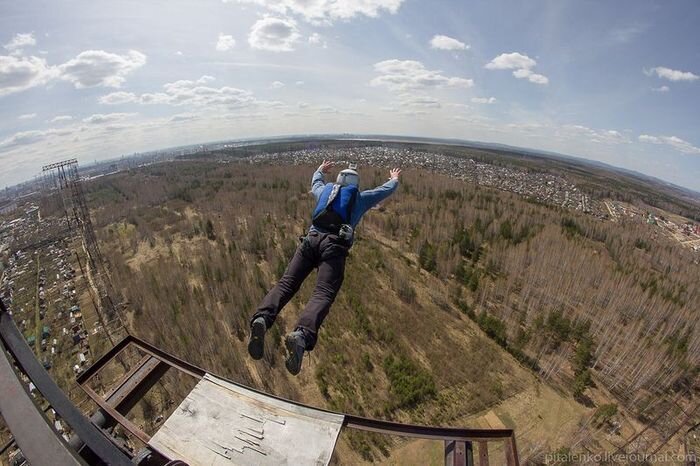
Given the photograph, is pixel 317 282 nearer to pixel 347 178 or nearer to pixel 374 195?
pixel 347 178

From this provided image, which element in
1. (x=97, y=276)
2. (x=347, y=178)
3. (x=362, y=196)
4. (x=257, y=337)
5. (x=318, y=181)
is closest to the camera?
(x=257, y=337)

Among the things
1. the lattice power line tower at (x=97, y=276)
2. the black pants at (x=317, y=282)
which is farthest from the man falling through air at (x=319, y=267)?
the lattice power line tower at (x=97, y=276)

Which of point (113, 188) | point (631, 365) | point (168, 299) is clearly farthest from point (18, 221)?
point (631, 365)

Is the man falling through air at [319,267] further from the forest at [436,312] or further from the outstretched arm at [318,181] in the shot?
the forest at [436,312]

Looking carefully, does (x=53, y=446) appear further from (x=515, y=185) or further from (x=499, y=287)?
→ (x=515, y=185)

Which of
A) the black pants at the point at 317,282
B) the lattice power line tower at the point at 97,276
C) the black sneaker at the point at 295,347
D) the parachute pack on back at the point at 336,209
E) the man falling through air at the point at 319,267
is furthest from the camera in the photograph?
the lattice power line tower at the point at 97,276

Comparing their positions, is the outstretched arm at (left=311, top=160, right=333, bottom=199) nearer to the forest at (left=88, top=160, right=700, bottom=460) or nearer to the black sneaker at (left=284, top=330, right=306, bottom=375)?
the black sneaker at (left=284, top=330, right=306, bottom=375)

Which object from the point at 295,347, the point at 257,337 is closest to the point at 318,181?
the point at 257,337
